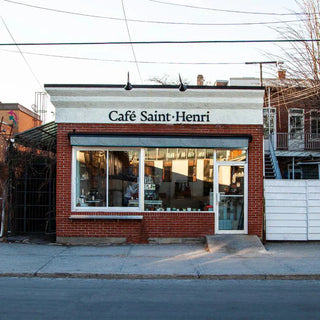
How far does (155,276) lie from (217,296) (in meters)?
1.73

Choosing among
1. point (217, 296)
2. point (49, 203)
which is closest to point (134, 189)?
point (49, 203)

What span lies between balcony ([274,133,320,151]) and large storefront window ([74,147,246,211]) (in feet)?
38.4

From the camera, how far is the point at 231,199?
1134 centimetres

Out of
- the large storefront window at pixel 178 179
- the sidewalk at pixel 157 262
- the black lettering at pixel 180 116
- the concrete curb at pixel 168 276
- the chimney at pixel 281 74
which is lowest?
the concrete curb at pixel 168 276

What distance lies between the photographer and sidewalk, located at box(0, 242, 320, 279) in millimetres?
7832

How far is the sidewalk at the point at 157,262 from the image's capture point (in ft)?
25.7

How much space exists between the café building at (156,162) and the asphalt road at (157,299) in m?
3.49

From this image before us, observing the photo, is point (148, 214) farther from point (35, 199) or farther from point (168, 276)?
point (35, 199)

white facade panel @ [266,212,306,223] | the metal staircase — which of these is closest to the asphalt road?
white facade panel @ [266,212,306,223]

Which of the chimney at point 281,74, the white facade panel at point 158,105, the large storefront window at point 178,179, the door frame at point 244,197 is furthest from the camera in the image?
the chimney at point 281,74

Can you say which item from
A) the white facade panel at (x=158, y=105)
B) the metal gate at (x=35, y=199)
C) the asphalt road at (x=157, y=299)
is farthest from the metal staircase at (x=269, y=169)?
the asphalt road at (x=157, y=299)

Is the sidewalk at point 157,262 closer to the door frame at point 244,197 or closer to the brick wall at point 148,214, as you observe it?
the brick wall at point 148,214

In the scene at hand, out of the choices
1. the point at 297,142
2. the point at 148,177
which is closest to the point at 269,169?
the point at 297,142

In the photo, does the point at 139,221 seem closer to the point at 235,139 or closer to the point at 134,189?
the point at 134,189
